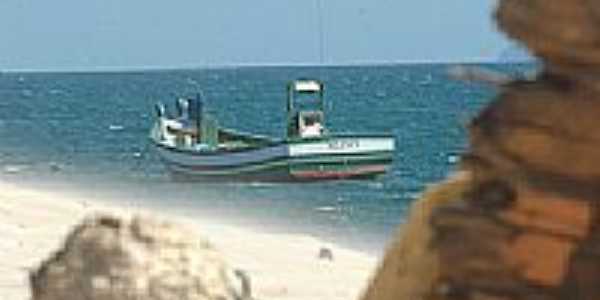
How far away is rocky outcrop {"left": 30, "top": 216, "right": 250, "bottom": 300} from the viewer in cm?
716

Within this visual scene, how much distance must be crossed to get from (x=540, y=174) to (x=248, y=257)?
28.7 meters

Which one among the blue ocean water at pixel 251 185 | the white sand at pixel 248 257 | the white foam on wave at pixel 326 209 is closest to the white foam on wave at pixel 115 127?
the blue ocean water at pixel 251 185

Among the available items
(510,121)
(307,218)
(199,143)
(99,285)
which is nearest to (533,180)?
(510,121)

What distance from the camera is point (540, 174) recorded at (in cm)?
263

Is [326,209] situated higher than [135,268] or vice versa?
[135,268]

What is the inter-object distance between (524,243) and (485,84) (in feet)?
0.86

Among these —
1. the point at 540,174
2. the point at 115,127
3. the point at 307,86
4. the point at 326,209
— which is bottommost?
the point at 115,127

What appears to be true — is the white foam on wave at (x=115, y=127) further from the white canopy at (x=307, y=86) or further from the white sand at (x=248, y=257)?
the white sand at (x=248, y=257)

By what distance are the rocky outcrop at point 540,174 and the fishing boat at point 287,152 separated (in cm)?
5002

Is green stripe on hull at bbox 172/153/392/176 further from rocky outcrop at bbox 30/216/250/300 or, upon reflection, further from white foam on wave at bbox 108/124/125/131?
white foam on wave at bbox 108/124/125/131

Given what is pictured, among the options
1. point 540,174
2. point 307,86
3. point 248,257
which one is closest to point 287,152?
point 307,86

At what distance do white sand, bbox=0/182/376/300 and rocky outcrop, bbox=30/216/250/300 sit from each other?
37.4 feet

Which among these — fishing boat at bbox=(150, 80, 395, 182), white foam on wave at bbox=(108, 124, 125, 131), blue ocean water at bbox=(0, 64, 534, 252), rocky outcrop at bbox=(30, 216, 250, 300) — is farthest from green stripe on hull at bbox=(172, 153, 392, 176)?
white foam on wave at bbox=(108, 124, 125, 131)

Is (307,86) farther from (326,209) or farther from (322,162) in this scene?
(326,209)
